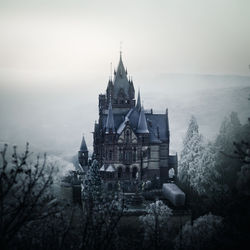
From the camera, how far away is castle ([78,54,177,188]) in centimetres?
2150

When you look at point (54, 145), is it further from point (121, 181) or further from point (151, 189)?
point (151, 189)

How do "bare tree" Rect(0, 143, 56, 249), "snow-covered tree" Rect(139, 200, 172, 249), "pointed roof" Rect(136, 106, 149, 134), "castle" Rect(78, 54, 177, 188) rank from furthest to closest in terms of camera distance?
"pointed roof" Rect(136, 106, 149, 134), "castle" Rect(78, 54, 177, 188), "snow-covered tree" Rect(139, 200, 172, 249), "bare tree" Rect(0, 143, 56, 249)

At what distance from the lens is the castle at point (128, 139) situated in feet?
70.5

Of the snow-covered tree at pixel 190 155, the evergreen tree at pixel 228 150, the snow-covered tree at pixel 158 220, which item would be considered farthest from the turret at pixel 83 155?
the evergreen tree at pixel 228 150

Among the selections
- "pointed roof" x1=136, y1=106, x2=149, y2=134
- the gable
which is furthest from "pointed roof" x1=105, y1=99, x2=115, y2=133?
"pointed roof" x1=136, y1=106, x2=149, y2=134

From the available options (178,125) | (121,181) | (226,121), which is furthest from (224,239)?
(178,125)

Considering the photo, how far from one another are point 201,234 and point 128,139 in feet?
34.5

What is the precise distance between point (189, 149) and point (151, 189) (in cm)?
397

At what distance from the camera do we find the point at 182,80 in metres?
23.7

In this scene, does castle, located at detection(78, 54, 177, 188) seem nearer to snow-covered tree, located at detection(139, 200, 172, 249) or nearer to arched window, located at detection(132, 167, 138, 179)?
arched window, located at detection(132, 167, 138, 179)

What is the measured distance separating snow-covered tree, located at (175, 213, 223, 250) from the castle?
936 cm

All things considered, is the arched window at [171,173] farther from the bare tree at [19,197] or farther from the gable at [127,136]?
the bare tree at [19,197]

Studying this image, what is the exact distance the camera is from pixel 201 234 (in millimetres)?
11836

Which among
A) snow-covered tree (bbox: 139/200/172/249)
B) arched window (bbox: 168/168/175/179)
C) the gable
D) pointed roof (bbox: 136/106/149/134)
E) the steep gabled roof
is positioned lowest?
snow-covered tree (bbox: 139/200/172/249)
